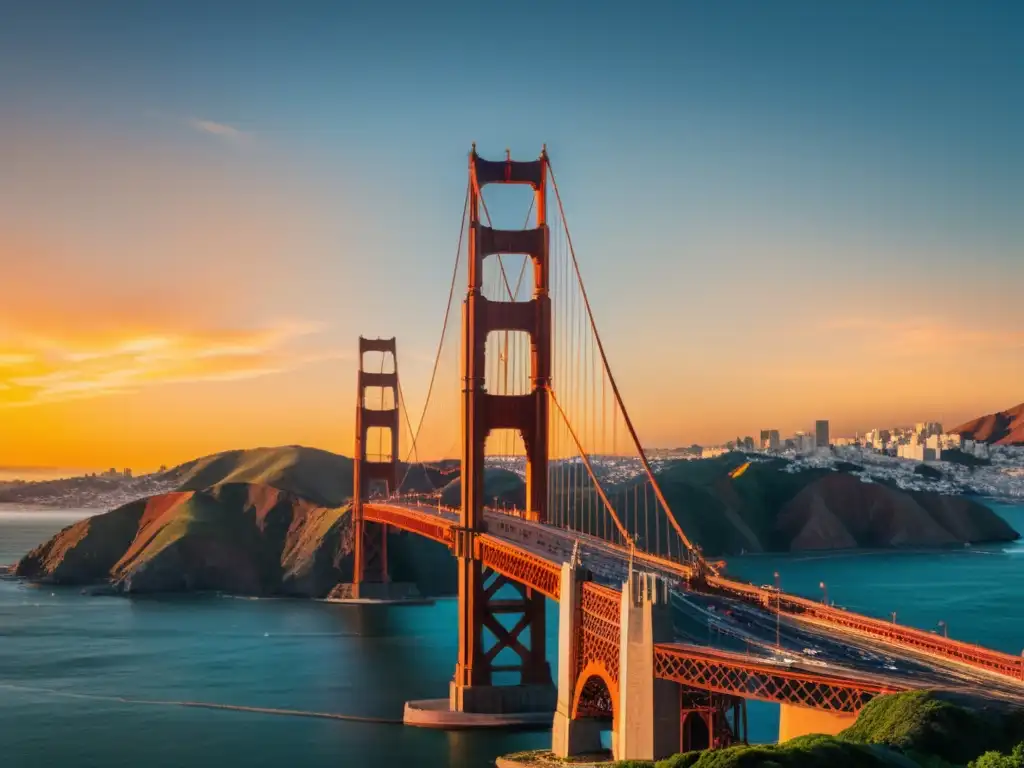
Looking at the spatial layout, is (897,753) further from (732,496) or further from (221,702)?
(732,496)

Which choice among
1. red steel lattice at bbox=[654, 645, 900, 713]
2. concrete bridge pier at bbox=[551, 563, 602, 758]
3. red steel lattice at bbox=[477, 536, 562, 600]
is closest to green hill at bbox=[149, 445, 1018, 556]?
red steel lattice at bbox=[477, 536, 562, 600]

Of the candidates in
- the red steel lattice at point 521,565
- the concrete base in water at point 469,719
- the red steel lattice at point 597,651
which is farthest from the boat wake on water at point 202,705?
the red steel lattice at point 597,651

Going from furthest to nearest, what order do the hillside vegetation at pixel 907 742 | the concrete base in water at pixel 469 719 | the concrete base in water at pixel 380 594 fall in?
the concrete base in water at pixel 380 594 → the concrete base in water at pixel 469 719 → the hillside vegetation at pixel 907 742

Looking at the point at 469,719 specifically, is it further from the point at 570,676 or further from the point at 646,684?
the point at 646,684

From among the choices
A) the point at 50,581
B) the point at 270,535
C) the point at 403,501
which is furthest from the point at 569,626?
the point at 50,581

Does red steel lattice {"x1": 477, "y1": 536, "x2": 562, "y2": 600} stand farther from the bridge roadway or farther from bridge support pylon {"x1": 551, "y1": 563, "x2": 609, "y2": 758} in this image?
bridge support pylon {"x1": 551, "y1": 563, "x2": 609, "y2": 758}

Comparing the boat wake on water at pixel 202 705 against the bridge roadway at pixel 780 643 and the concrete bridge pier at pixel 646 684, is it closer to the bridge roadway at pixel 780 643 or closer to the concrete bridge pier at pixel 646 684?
the bridge roadway at pixel 780 643
